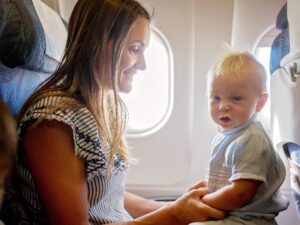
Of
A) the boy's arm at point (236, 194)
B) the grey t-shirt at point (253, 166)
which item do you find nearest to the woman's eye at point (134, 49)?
the grey t-shirt at point (253, 166)

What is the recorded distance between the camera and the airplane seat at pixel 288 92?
1073 millimetres

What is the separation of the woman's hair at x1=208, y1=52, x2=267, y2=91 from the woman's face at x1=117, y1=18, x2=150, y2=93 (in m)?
0.23

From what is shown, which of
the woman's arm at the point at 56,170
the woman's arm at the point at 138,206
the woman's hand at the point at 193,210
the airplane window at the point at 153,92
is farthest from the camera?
the airplane window at the point at 153,92

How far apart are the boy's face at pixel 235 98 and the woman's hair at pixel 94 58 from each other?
11.1 inches

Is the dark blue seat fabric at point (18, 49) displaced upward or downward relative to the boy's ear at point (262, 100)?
upward

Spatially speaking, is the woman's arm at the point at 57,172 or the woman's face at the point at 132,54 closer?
the woman's arm at the point at 57,172

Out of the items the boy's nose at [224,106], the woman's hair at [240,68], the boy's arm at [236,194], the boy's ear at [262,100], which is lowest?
the boy's arm at [236,194]

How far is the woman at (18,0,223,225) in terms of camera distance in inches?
39.1

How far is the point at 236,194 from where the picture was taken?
3.44 ft

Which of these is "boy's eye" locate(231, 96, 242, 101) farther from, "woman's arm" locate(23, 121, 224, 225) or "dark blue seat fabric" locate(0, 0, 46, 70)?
"dark blue seat fabric" locate(0, 0, 46, 70)

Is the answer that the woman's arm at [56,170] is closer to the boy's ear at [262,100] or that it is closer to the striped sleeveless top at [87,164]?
the striped sleeveless top at [87,164]

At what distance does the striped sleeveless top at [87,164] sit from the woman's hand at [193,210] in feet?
0.55

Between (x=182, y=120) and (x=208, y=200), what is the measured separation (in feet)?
2.82

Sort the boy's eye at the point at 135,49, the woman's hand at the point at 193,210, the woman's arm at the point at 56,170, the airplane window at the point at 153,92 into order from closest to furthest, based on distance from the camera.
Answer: the woman's arm at the point at 56,170, the woman's hand at the point at 193,210, the boy's eye at the point at 135,49, the airplane window at the point at 153,92
